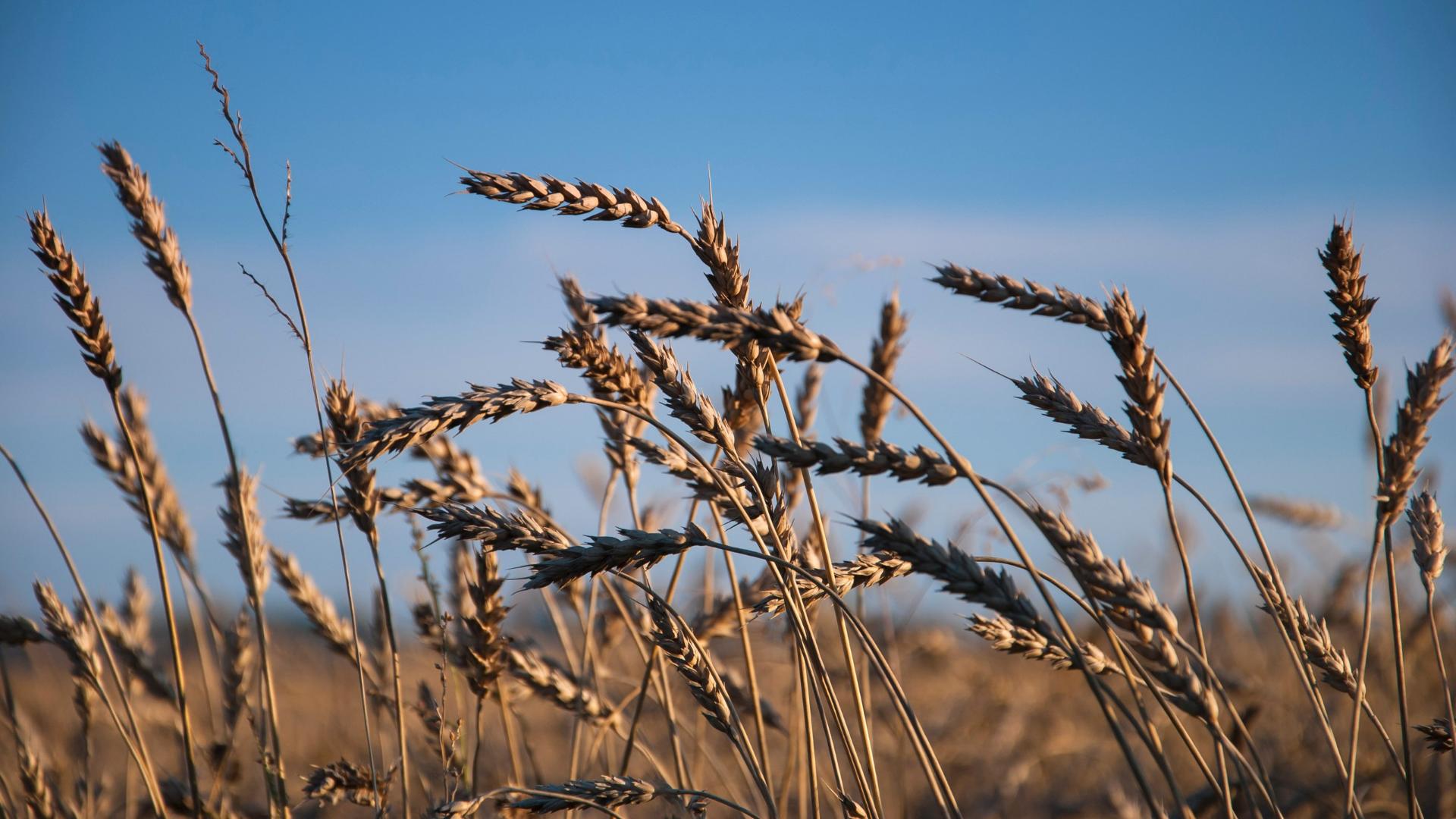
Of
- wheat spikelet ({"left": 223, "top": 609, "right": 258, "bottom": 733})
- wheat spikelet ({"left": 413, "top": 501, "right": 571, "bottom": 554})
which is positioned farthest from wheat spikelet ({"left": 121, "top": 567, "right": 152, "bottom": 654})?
wheat spikelet ({"left": 413, "top": 501, "right": 571, "bottom": 554})

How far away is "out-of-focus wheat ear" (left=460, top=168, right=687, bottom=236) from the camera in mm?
1924

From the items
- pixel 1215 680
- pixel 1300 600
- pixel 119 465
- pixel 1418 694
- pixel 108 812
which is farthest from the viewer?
pixel 1418 694

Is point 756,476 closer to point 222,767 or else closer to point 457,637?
point 457,637

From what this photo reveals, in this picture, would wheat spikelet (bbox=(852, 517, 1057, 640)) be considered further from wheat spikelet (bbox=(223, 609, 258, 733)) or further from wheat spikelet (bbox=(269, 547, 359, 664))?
wheat spikelet (bbox=(223, 609, 258, 733))

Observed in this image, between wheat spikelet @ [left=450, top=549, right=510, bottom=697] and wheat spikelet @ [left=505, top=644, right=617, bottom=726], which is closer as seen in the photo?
wheat spikelet @ [left=450, top=549, right=510, bottom=697]

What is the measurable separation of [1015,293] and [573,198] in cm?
102

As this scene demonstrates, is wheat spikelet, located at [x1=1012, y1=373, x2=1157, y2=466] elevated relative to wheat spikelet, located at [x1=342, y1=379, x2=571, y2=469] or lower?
lower

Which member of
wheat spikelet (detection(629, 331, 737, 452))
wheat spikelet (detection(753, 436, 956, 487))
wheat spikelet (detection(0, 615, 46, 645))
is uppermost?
wheat spikelet (detection(629, 331, 737, 452))

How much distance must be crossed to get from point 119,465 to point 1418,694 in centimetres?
668

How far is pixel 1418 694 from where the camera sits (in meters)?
5.14

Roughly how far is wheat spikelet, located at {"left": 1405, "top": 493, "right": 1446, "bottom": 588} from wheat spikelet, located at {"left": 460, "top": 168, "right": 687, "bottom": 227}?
1.94 metres

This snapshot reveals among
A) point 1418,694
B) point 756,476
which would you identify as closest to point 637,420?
point 756,476

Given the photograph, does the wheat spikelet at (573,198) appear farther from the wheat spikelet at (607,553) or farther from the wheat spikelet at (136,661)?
the wheat spikelet at (136,661)

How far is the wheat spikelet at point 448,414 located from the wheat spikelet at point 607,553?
31cm
